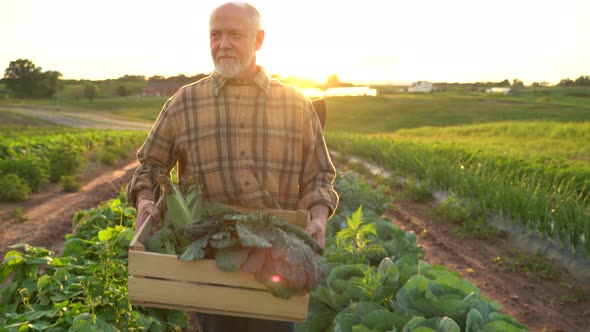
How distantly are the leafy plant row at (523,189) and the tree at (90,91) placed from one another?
89.8 meters

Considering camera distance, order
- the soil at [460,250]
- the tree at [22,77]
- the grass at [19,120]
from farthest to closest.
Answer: the tree at [22,77], the grass at [19,120], the soil at [460,250]

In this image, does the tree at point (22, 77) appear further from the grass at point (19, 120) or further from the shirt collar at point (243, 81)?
the shirt collar at point (243, 81)

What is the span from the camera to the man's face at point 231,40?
7.48ft

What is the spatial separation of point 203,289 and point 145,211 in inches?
22.5

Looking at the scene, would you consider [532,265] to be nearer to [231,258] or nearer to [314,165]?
[314,165]

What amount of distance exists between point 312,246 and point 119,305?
4.82 ft

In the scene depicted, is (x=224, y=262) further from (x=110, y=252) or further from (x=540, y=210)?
(x=540, y=210)

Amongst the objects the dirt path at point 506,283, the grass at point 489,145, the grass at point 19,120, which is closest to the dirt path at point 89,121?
the grass at point 19,120

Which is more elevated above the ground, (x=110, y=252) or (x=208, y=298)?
(x=208, y=298)

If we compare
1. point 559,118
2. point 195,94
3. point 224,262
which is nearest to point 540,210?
point 195,94

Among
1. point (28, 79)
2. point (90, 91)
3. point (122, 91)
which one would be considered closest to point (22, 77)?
point (28, 79)

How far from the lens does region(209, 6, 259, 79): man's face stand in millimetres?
2279

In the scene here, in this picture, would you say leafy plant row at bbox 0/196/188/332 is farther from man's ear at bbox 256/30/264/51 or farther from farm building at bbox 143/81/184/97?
farm building at bbox 143/81/184/97

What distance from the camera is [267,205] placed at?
2.38m
